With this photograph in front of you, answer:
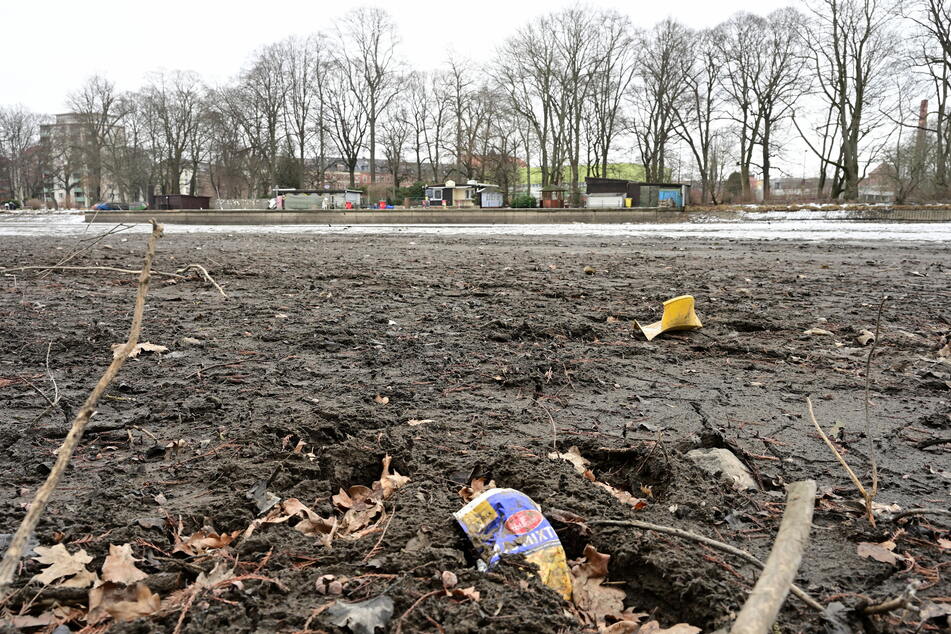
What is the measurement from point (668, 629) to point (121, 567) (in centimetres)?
155

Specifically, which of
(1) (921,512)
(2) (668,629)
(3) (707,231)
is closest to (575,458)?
(2) (668,629)

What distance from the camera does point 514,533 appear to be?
1.85 m

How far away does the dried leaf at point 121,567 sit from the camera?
1.71m

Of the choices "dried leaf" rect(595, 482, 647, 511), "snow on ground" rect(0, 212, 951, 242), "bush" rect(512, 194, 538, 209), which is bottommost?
"dried leaf" rect(595, 482, 647, 511)

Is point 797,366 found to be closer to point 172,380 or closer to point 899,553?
point 899,553

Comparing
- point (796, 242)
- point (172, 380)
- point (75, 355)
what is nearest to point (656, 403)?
point (172, 380)

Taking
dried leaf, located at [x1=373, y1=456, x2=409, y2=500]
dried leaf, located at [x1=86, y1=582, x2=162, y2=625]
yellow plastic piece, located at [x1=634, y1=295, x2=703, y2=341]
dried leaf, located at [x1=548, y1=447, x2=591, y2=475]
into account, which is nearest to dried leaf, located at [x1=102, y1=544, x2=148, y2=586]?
dried leaf, located at [x1=86, y1=582, x2=162, y2=625]

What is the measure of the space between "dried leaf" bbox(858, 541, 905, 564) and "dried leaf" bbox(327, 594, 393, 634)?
148cm

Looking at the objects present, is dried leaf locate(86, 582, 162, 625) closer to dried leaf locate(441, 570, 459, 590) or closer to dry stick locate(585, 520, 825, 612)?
dried leaf locate(441, 570, 459, 590)

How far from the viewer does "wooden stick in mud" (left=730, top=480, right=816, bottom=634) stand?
1.05m

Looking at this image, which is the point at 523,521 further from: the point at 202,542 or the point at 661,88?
the point at 661,88

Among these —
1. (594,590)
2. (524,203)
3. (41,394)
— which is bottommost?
(594,590)

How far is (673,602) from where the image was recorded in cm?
170

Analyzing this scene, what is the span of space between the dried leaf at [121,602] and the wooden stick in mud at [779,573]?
4.65 ft
